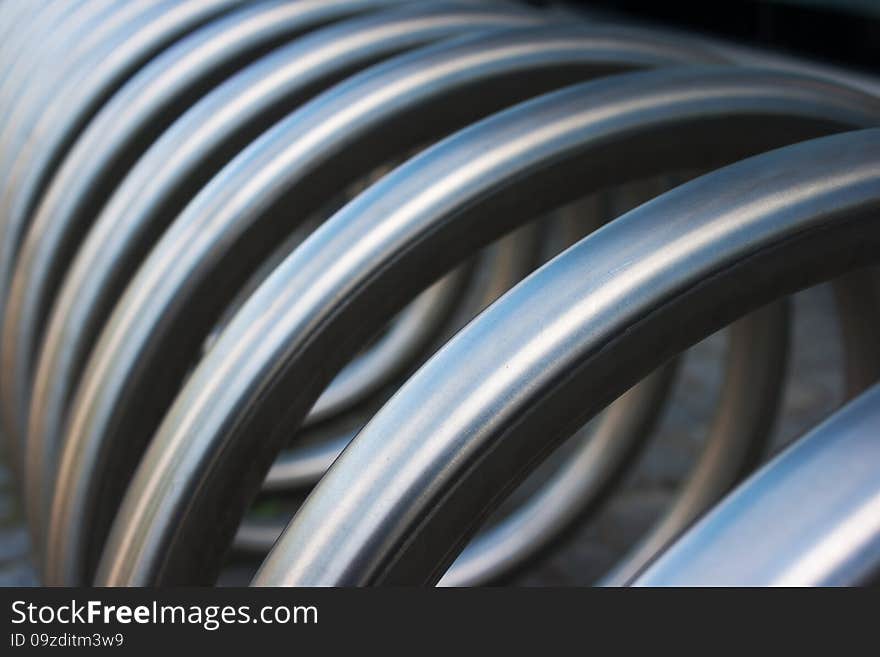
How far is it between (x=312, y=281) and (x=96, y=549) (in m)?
Answer: 0.38

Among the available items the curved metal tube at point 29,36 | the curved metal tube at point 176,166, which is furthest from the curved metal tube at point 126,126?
the curved metal tube at point 29,36

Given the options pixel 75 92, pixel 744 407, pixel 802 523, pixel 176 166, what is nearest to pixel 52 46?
pixel 75 92

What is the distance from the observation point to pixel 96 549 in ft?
3.89

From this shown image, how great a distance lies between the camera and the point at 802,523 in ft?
1.73

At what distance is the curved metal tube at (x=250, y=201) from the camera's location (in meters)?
1.13

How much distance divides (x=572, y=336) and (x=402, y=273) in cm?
25

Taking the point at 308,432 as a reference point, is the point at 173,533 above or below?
below

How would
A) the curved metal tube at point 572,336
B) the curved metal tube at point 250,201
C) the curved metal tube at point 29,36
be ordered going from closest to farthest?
the curved metal tube at point 572,336
the curved metal tube at point 250,201
the curved metal tube at point 29,36

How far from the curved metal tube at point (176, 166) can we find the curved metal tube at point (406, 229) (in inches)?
12.9

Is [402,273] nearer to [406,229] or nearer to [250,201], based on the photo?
[406,229]

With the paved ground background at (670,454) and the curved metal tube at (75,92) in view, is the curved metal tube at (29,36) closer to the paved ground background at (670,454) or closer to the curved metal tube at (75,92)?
the curved metal tube at (75,92)

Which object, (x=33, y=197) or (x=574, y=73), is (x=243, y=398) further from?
(x=33, y=197)

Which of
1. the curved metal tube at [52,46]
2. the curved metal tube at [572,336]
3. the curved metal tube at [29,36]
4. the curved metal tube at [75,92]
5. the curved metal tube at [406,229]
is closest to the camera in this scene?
the curved metal tube at [572,336]

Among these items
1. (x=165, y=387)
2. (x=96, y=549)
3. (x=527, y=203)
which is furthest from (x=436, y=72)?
(x=96, y=549)
